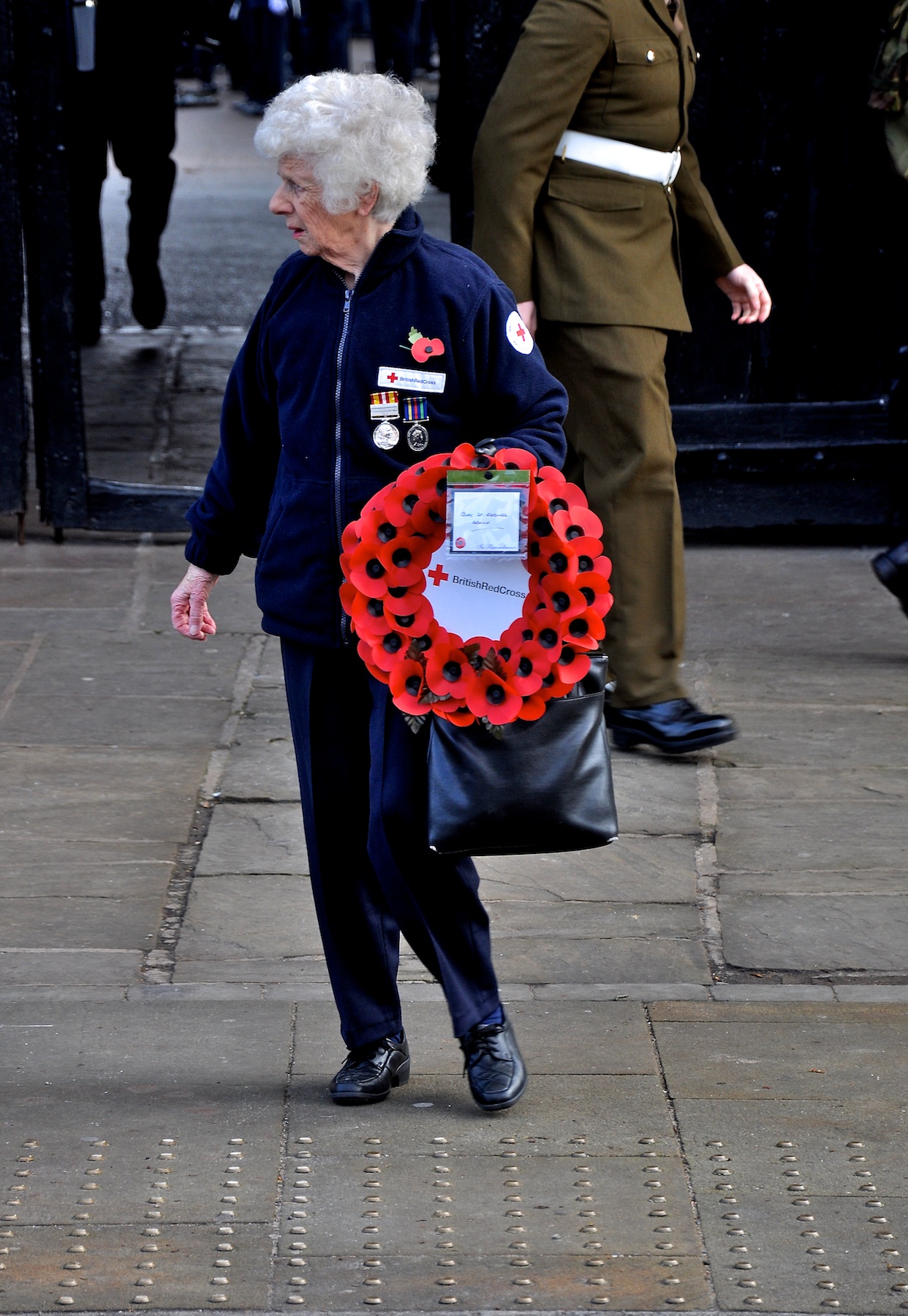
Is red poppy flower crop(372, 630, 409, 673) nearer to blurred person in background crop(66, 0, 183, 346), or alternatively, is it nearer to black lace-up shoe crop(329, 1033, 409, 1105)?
black lace-up shoe crop(329, 1033, 409, 1105)

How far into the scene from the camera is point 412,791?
292 cm

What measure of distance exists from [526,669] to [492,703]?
70mm

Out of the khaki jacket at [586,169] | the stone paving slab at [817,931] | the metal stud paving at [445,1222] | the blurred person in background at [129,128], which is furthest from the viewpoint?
the blurred person in background at [129,128]

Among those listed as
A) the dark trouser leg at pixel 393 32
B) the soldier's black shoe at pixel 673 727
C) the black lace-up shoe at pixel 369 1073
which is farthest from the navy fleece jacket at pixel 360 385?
the dark trouser leg at pixel 393 32

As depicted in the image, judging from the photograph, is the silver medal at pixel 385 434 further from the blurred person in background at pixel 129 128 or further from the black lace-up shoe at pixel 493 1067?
the blurred person in background at pixel 129 128

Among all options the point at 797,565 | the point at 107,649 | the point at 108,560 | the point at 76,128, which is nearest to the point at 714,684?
the point at 797,565

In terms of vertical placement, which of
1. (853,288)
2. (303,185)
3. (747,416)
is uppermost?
(303,185)

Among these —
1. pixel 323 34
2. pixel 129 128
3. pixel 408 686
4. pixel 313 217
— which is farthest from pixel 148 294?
pixel 408 686

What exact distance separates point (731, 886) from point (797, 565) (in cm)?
252

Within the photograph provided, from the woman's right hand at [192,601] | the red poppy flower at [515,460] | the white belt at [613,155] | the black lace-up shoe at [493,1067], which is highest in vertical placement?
the white belt at [613,155]

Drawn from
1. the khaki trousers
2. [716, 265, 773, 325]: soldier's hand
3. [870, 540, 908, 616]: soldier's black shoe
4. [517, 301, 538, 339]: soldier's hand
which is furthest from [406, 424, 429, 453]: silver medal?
[870, 540, 908, 616]: soldier's black shoe

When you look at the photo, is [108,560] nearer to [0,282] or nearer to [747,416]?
[0,282]

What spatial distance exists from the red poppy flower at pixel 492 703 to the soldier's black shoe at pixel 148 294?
6.23 metres

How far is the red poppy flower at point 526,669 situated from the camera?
9.15ft
